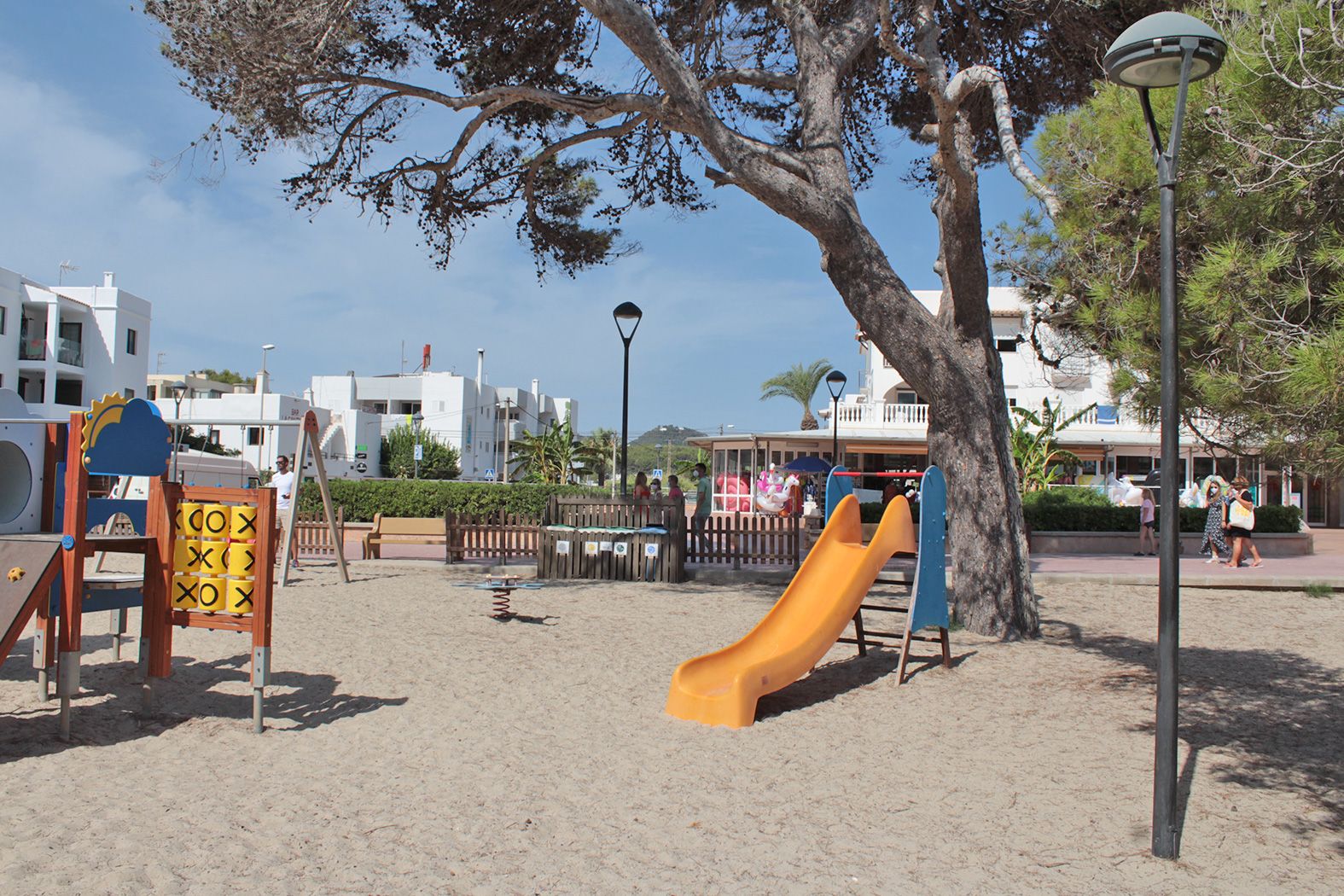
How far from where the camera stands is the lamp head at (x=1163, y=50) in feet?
13.6

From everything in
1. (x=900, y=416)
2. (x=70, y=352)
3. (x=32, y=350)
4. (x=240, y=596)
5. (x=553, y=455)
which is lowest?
(x=240, y=596)

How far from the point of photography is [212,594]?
6.16 metres

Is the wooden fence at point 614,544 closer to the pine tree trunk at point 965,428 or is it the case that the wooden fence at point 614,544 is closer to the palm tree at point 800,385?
the pine tree trunk at point 965,428

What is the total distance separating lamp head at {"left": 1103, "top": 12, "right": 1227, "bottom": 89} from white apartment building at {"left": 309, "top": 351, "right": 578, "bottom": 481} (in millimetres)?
64339

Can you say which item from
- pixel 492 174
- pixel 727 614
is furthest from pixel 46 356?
pixel 727 614

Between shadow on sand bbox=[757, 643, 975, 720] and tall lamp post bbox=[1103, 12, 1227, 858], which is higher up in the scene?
tall lamp post bbox=[1103, 12, 1227, 858]

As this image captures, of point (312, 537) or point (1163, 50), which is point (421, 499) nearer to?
point (312, 537)

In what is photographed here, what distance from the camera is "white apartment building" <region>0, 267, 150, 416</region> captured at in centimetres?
4300

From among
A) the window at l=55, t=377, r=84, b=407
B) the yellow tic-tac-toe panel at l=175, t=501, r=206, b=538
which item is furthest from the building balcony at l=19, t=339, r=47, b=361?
the yellow tic-tac-toe panel at l=175, t=501, r=206, b=538

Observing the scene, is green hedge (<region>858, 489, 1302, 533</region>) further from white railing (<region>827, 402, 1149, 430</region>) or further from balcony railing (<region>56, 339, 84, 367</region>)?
balcony railing (<region>56, 339, 84, 367</region>)

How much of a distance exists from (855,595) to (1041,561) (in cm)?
1207

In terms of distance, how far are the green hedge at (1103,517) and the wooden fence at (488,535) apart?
11.3 m

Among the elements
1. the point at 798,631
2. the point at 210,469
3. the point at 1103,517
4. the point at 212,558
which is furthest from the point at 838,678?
the point at 210,469

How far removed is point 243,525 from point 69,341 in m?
48.3
